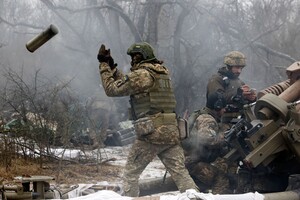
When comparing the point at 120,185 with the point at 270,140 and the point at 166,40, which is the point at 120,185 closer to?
the point at 270,140

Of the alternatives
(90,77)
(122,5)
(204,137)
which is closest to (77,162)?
(204,137)

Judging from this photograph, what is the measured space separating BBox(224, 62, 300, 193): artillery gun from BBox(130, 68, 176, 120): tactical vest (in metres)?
0.74

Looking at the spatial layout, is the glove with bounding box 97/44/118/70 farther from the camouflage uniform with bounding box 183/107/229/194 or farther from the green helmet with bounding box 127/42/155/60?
the camouflage uniform with bounding box 183/107/229/194

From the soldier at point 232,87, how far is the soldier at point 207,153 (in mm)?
341

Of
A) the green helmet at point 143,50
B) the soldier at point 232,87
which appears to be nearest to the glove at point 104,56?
the green helmet at point 143,50

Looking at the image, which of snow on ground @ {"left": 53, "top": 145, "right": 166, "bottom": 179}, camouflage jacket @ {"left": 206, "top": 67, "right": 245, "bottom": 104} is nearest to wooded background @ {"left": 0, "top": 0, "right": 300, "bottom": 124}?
snow on ground @ {"left": 53, "top": 145, "right": 166, "bottom": 179}

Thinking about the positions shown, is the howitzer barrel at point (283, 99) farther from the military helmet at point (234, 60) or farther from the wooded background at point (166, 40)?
the wooded background at point (166, 40)

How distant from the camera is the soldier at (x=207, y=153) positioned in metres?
6.86

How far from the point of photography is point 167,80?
20.9 ft

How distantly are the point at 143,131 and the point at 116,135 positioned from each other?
19.5ft

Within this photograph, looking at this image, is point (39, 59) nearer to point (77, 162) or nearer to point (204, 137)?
point (77, 162)

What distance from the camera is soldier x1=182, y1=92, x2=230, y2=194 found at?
686 centimetres

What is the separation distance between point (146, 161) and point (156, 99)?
0.68 metres

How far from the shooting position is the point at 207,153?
691 cm
